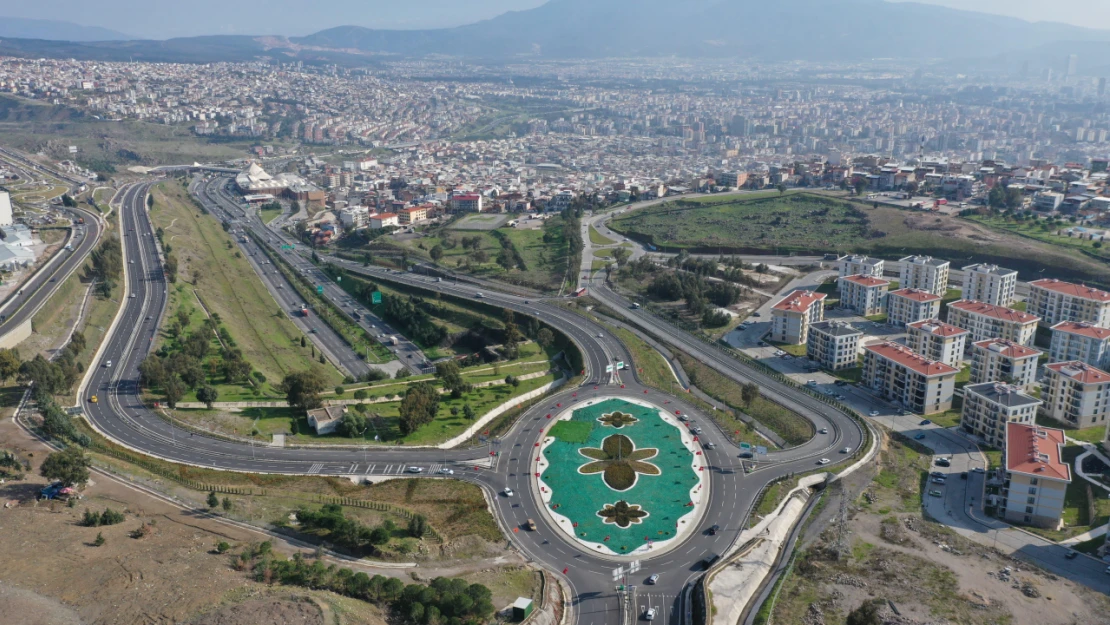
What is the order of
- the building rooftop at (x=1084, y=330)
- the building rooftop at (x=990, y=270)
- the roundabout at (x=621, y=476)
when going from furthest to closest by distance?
the building rooftop at (x=990, y=270) → the building rooftop at (x=1084, y=330) → the roundabout at (x=621, y=476)

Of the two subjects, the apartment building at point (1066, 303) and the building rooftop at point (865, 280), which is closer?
the apartment building at point (1066, 303)

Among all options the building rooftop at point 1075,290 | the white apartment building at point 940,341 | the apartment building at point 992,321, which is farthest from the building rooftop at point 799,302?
the building rooftop at point 1075,290

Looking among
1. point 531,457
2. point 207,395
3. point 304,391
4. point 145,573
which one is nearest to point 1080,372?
point 531,457

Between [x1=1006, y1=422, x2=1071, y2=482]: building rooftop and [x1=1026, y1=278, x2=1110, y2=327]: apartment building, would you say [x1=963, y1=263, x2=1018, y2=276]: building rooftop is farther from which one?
[x1=1006, y1=422, x2=1071, y2=482]: building rooftop

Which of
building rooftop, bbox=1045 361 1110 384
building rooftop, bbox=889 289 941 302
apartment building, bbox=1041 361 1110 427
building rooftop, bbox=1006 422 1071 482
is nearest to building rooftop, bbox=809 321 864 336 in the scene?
building rooftop, bbox=889 289 941 302

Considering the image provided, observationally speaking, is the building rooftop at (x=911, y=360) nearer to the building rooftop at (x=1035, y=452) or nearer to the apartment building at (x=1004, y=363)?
the apartment building at (x=1004, y=363)
